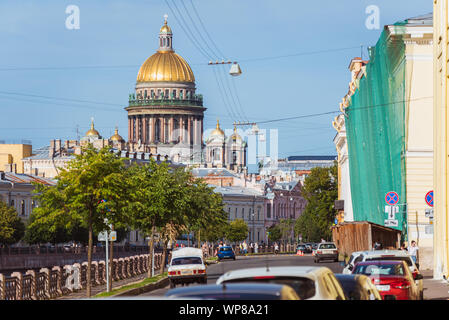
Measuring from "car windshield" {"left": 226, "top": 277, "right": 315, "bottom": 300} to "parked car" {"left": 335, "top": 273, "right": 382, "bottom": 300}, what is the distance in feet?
7.47

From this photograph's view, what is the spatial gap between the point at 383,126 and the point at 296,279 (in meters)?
44.5

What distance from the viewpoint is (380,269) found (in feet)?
73.2

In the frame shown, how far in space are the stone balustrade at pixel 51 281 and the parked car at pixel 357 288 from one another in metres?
14.6

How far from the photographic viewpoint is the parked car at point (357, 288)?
49.0 feet

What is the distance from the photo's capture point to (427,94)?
2142 inches

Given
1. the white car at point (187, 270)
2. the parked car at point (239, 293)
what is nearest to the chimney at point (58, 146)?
the white car at point (187, 270)

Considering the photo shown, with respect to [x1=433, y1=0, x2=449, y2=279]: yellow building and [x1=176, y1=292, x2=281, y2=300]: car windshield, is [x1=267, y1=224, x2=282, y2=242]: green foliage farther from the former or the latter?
[x1=176, y1=292, x2=281, y2=300]: car windshield

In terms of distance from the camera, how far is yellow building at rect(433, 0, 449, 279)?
124ft

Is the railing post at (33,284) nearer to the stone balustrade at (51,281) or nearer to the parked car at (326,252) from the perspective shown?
the stone balustrade at (51,281)

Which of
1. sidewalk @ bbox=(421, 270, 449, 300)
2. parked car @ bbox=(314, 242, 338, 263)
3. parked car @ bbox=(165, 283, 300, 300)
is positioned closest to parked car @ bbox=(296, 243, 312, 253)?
parked car @ bbox=(314, 242, 338, 263)

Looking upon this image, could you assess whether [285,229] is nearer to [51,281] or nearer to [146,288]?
[146,288]
